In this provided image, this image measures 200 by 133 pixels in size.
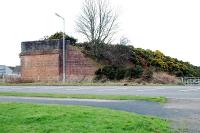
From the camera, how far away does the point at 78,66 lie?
4972 cm

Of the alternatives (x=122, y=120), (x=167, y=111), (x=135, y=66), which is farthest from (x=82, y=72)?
(x=122, y=120)

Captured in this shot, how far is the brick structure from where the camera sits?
49.4 meters

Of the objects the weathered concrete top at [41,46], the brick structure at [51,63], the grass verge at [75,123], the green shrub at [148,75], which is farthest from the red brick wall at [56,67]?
the grass verge at [75,123]

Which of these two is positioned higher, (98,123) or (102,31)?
(102,31)

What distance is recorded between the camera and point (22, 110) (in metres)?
14.2

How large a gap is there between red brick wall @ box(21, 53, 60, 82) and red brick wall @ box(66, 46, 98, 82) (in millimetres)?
1506

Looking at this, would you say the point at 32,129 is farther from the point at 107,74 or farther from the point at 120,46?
the point at 120,46

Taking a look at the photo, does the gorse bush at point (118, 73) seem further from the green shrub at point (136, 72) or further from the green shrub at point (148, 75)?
the green shrub at point (148, 75)

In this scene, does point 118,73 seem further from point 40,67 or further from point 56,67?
point 40,67

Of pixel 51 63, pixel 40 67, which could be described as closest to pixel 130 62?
pixel 51 63

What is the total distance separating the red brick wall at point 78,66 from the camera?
49.2 m

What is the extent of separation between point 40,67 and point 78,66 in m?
4.90

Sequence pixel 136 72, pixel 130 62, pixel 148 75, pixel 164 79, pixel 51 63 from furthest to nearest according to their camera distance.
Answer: pixel 130 62 → pixel 51 63 → pixel 136 72 → pixel 148 75 → pixel 164 79

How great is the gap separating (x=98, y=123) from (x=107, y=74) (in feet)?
123
